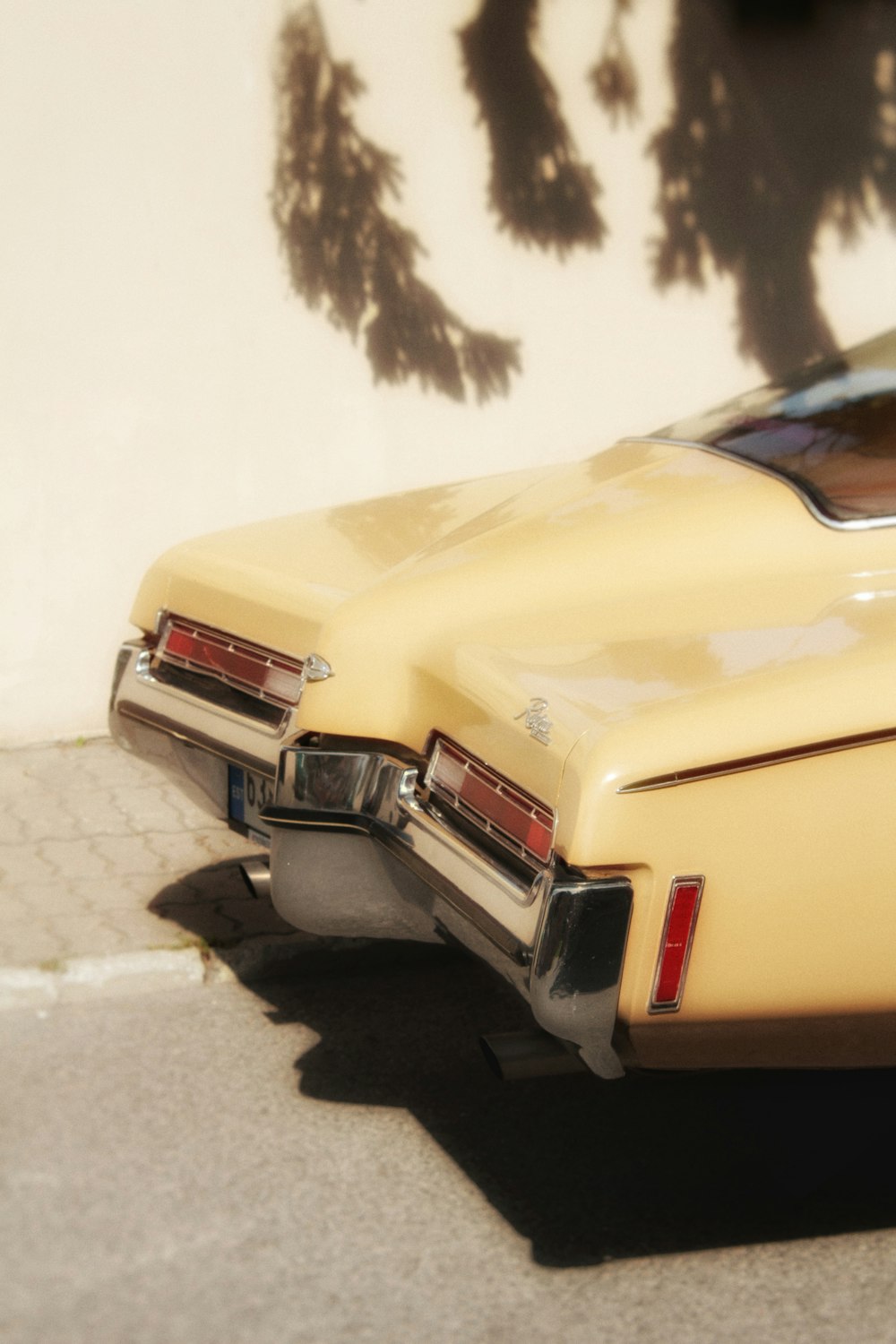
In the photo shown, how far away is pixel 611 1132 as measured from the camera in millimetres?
3836

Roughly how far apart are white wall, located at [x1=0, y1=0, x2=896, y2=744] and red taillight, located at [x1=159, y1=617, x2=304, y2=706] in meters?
2.41

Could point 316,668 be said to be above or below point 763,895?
above

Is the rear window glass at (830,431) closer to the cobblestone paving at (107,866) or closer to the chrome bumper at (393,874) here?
the chrome bumper at (393,874)

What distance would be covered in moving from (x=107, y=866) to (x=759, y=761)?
314 cm

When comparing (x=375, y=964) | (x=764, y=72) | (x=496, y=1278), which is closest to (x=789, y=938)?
(x=496, y=1278)

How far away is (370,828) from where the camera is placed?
3461mm

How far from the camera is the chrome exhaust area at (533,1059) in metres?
3.03

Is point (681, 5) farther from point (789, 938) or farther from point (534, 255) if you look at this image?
point (789, 938)

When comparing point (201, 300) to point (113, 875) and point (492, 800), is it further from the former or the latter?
point (492, 800)

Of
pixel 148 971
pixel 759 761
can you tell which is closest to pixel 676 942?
pixel 759 761

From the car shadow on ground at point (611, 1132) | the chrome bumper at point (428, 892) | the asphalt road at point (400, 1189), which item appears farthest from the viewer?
the car shadow on ground at point (611, 1132)

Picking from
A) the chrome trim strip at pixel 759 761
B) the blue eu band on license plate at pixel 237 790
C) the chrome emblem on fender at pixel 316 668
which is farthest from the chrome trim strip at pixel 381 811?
the blue eu band on license plate at pixel 237 790

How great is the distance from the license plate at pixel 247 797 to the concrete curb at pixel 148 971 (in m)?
0.55

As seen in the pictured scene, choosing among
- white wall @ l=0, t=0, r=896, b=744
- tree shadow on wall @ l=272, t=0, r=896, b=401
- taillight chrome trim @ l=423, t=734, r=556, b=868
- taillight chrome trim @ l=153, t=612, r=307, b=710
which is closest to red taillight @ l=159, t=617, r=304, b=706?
taillight chrome trim @ l=153, t=612, r=307, b=710
